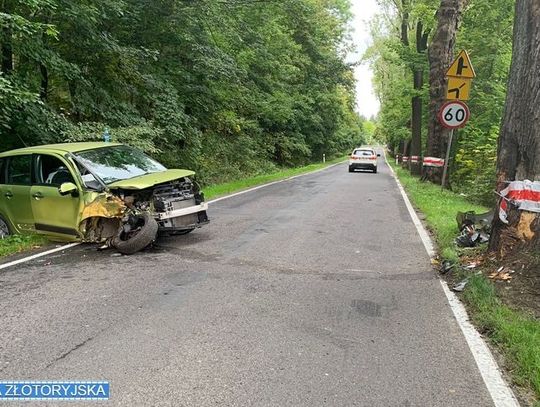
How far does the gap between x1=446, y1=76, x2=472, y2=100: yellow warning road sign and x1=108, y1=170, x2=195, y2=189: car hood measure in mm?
A: 7870

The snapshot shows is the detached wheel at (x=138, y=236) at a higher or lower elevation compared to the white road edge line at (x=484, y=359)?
higher

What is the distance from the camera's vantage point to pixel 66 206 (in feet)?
24.3

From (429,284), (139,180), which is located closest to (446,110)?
(429,284)

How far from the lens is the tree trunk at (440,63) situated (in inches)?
691

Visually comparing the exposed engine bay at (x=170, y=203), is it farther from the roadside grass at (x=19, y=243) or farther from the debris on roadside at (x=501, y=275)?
the debris on roadside at (x=501, y=275)

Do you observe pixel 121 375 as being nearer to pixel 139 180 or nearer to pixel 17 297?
pixel 17 297

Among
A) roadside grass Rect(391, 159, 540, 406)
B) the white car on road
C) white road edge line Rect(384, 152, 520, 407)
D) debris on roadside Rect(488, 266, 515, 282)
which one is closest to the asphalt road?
white road edge line Rect(384, 152, 520, 407)

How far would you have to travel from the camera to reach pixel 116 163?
317 inches

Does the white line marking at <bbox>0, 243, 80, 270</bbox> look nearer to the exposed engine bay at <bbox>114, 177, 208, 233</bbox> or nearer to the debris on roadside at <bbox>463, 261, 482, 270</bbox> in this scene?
the exposed engine bay at <bbox>114, 177, 208, 233</bbox>

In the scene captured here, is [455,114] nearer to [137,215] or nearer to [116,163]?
[116,163]

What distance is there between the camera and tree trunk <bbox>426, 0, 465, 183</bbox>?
1755 centimetres

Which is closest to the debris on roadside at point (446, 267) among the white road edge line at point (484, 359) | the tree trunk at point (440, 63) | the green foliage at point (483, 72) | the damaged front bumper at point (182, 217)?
the white road edge line at point (484, 359)

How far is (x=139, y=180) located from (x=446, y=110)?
8586 mm

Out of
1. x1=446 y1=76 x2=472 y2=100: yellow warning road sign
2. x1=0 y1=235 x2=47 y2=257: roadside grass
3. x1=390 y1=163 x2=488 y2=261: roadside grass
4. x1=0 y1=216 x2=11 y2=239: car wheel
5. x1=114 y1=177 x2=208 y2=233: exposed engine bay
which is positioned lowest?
x1=390 y1=163 x2=488 y2=261: roadside grass
